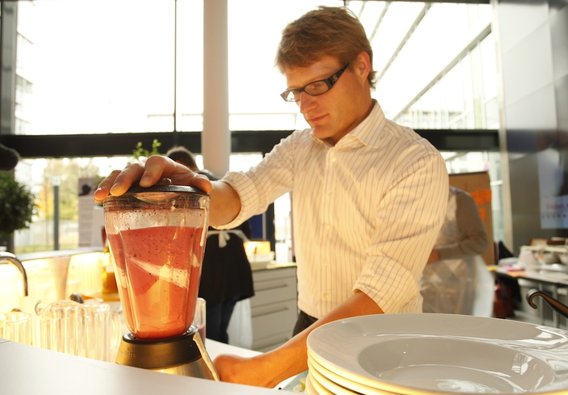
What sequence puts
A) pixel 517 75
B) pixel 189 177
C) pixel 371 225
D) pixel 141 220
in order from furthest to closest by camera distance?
1. pixel 517 75
2. pixel 371 225
3. pixel 189 177
4. pixel 141 220

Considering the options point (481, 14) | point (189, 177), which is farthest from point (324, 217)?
point (481, 14)

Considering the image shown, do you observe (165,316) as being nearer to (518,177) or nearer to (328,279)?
(328,279)

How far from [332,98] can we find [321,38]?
0.16 meters

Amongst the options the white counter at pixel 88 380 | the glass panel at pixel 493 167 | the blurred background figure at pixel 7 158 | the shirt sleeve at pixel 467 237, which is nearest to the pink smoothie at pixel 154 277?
the white counter at pixel 88 380

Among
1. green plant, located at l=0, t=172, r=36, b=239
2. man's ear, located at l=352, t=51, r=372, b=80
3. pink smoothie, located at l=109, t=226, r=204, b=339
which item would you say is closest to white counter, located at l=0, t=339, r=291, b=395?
pink smoothie, located at l=109, t=226, r=204, b=339

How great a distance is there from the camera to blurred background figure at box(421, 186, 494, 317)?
255 centimetres

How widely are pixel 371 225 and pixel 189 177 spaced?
63 cm

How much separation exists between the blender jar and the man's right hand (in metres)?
0.01

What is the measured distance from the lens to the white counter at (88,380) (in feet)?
1.21

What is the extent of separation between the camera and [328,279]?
4.20ft

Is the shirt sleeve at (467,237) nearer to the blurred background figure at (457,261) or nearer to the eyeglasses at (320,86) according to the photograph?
the blurred background figure at (457,261)

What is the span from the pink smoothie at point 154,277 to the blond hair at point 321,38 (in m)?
0.72

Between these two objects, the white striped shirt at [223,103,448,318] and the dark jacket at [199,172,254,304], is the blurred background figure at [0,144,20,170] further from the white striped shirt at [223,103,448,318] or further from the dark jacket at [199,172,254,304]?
the dark jacket at [199,172,254,304]

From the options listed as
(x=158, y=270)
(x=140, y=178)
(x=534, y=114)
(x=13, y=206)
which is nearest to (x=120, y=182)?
(x=140, y=178)
